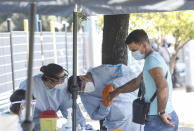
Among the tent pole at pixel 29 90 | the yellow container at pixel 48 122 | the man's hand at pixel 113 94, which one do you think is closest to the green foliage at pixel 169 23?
→ the man's hand at pixel 113 94

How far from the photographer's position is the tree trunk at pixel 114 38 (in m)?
6.29

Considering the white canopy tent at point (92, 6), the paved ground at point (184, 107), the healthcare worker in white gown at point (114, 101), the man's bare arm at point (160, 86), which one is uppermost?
the white canopy tent at point (92, 6)

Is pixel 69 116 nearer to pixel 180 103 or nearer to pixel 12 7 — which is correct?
pixel 12 7

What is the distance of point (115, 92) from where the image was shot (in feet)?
15.5

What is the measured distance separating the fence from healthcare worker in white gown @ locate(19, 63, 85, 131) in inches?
129

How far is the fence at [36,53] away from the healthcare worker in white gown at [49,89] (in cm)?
327

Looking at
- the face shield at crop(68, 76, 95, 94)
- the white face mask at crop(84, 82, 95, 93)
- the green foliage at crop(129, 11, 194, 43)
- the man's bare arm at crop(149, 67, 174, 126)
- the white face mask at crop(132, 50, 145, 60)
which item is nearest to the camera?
the man's bare arm at crop(149, 67, 174, 126)

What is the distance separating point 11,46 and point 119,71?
3.62m

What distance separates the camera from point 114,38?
6.30 meters

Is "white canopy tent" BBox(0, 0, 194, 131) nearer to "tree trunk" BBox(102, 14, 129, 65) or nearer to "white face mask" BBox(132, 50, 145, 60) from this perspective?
"white face mask" BBox(132, 50, 145, 60)

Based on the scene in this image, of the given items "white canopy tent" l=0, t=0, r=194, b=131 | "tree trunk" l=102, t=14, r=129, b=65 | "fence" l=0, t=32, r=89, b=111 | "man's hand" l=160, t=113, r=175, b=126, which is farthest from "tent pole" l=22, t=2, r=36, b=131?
"fence" l=0, t=32, r=89, b=111

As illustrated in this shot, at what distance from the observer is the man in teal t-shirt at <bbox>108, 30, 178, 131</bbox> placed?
3912mm

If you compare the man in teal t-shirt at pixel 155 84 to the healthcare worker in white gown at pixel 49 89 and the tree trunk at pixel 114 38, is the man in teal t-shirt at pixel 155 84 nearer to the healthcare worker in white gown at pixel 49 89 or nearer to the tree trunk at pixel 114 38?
the healthcare worker in white gown at pixel 49 89

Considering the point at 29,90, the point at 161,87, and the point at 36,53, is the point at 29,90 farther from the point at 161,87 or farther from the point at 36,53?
the point at 36,53
